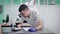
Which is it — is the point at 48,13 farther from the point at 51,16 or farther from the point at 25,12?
the point at 25,12

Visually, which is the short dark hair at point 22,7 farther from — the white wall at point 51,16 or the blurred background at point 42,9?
the white wall at point 51,16

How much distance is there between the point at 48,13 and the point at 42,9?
158 millimetres

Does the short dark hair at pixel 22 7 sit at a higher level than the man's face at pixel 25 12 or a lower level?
higher

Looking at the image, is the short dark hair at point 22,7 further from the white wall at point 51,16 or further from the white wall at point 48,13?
the white wall at point 51,16

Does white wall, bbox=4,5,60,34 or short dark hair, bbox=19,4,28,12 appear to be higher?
short dark hair, bbox=19,4,28,12

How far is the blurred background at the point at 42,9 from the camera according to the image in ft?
8.20

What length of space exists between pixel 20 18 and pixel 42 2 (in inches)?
21.9

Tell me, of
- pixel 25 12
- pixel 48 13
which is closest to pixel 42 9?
pixel 48 13

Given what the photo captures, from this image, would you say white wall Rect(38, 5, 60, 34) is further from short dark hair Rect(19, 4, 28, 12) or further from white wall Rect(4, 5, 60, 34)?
short dark hair Rect(19, 4, 28, 12)

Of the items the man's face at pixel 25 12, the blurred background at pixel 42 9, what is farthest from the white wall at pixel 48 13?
the man's face at pixel 25 12

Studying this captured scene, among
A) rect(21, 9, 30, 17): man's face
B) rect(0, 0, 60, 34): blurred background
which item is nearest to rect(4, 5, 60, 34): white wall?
rect(0, 0, 60, 34): blurred background

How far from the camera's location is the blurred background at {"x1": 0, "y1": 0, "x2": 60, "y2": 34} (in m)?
2.50

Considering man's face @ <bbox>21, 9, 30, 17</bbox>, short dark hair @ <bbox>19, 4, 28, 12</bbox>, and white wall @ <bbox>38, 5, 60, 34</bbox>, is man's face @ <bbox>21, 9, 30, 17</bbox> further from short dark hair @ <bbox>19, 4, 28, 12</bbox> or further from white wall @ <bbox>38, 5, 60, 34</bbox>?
white wall @ <bbox>38, 5, 60, 34</bbox>

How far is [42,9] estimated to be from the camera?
Answer: 255 cm
